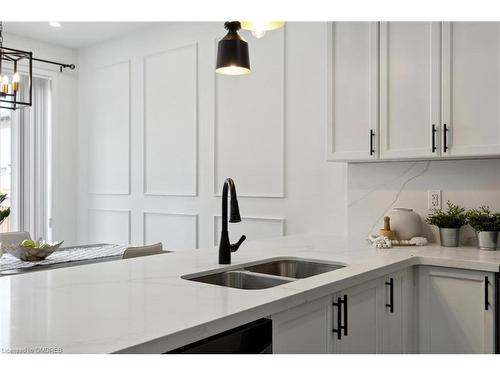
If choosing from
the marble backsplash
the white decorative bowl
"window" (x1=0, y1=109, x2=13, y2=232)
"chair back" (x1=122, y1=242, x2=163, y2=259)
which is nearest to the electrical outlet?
the marble backsplash

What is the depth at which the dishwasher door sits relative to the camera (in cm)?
111

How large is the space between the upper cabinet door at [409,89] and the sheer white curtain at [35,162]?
4046mm

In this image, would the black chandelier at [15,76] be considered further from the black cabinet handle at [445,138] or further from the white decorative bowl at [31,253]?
the black cabinet handle at [445,138]

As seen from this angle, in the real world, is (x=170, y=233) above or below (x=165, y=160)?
below

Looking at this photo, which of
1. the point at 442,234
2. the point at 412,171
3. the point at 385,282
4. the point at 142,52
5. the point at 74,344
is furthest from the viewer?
the point at 142,52

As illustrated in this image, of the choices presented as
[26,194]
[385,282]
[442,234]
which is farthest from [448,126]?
[26,194]

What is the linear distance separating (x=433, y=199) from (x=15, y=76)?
2998mm

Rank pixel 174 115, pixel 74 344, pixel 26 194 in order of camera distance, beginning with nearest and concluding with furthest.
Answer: pixel 74 344, pixel 174 115, pixel 26 194

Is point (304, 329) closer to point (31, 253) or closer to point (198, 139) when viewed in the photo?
point (31, 253)

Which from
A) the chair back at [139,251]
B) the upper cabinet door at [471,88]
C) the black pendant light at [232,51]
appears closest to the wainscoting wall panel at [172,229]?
the chair back at [139,251]

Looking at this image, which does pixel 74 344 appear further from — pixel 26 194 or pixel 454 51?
pixel 26 194

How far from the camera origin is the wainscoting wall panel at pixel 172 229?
4137mm

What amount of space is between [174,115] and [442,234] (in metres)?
2.64

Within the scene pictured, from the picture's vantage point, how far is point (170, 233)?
432cm
